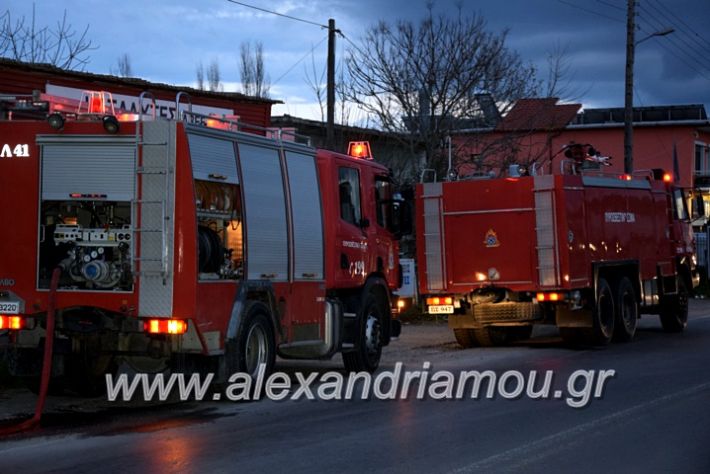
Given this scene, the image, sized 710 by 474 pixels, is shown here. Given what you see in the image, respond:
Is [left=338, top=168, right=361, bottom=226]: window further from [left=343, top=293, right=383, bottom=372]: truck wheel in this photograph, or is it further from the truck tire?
the truck tire

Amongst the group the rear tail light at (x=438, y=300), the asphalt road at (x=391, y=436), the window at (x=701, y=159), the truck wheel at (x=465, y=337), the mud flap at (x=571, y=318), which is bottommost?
the asphalt road at (x=391, y=436)

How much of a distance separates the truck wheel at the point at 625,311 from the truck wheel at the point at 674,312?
2189 millimetres

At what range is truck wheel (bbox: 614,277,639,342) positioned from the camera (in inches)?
780

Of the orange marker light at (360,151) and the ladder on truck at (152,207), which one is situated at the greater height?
the orange marker light at (360,151)

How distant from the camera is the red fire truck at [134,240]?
1098cm

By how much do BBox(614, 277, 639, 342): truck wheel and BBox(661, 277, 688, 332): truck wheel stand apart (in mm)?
2189

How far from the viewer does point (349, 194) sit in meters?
15.0

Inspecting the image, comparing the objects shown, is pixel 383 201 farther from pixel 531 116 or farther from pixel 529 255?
pixel 531 116

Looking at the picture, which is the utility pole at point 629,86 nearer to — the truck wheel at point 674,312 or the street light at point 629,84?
the street light at point 629,84

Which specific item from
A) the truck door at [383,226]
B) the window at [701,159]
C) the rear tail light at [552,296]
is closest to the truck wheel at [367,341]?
the truck door at [383,226]

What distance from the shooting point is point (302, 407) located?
463 inches

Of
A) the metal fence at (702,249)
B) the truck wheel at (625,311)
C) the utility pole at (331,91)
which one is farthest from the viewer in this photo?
the metal fence at (702,249)

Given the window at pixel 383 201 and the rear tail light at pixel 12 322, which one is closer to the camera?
the rear tail light at pixel 12 322

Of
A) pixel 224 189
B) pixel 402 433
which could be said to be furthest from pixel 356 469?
pixel 224 189
